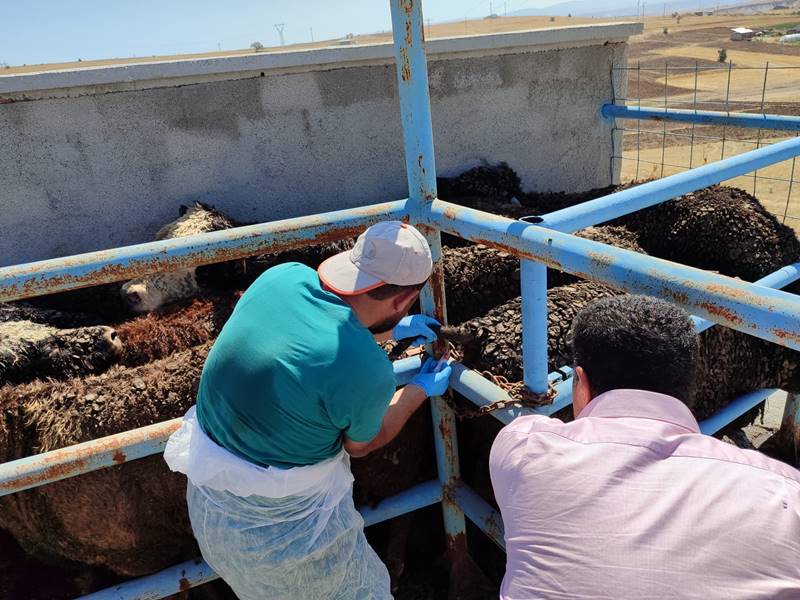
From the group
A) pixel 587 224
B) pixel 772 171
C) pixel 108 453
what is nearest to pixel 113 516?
pixel 108 453

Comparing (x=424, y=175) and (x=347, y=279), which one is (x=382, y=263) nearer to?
(x=347, y=279)

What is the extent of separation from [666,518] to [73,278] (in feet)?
5.41

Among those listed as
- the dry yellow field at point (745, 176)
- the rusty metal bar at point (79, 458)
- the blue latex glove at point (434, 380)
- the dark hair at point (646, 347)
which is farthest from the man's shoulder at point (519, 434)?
the dry yellow field at point (745, 176)

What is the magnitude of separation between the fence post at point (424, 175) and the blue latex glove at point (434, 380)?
11cm

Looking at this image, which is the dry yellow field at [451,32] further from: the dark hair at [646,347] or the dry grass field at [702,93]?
the dark hair at [646,347]

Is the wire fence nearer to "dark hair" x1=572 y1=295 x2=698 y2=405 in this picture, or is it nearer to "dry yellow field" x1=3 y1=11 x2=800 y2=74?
"dry yellow field" x1=3 y1=11 x2=800 y2=74

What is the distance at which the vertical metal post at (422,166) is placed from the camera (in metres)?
2.00

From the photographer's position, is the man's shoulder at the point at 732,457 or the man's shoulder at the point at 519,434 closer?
the man's shoulder at the point at 732,457

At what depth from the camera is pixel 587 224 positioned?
1.84m

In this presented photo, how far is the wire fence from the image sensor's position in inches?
245

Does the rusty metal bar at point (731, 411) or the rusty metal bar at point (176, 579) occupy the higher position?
the rusty metal bar at point (731, 411)

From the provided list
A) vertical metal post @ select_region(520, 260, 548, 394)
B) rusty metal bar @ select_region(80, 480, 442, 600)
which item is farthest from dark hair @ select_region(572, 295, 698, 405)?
rusty metal bar @ select_region(80, 480, 442, 600)

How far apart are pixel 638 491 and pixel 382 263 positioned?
3.12ft

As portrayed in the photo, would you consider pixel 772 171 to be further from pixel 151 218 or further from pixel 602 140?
pixel 151 218
